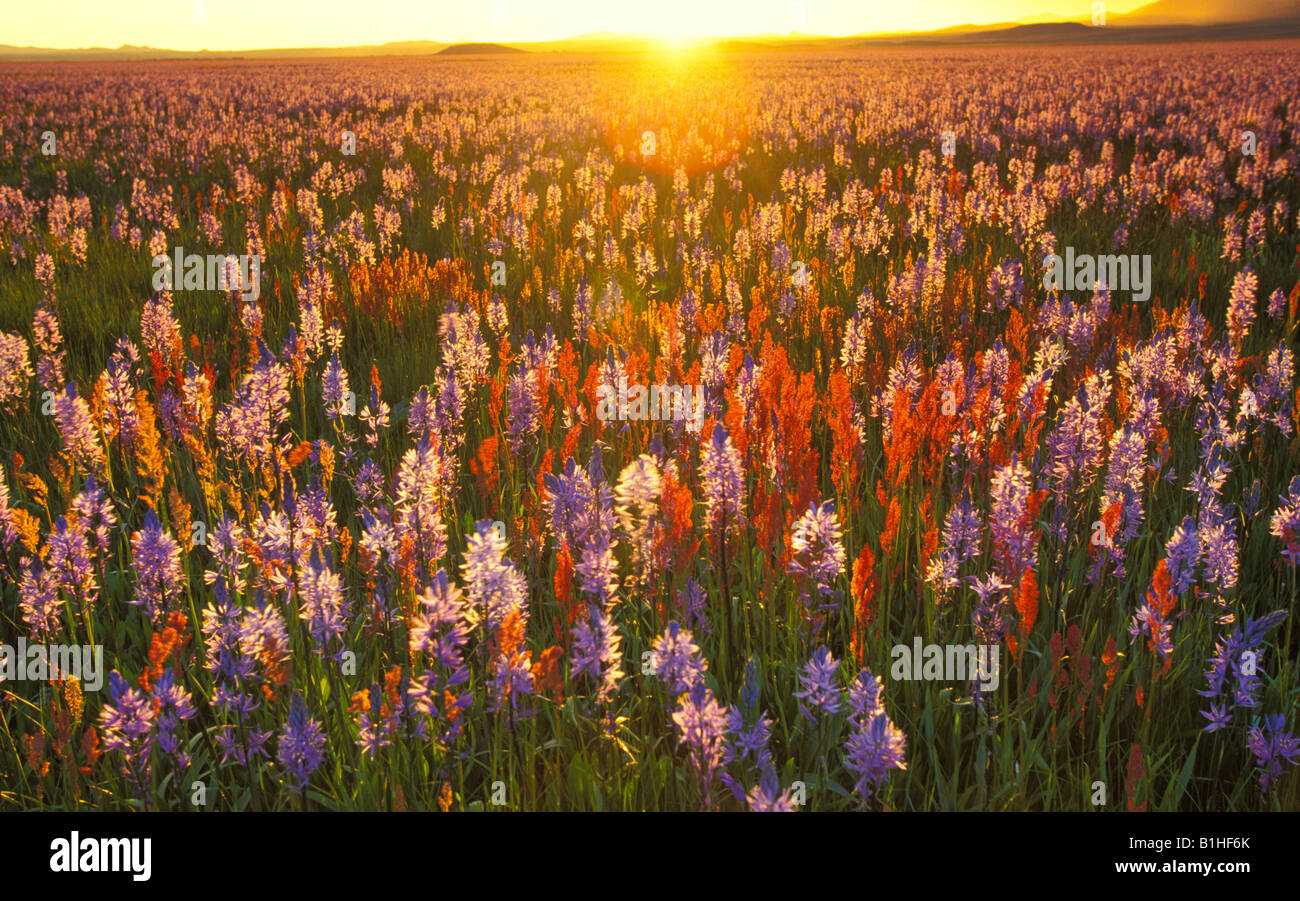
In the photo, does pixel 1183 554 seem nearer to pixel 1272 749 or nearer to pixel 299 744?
pixel 1272 749

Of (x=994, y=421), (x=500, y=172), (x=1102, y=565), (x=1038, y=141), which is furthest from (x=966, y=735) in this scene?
(x=1038, y=141)

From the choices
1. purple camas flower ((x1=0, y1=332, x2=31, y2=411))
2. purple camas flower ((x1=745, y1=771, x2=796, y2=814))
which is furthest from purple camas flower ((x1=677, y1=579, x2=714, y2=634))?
purple camas flower ((x1=0, y1=332, x2=31, y2=411))

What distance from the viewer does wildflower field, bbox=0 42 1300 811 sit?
5.86 ft

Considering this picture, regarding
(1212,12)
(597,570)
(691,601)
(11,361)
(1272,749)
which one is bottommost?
(1272,749)

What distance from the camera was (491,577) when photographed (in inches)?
61.9

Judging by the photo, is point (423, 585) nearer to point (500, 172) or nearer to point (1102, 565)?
point (1102, 565)

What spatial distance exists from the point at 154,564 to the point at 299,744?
0.66 metres

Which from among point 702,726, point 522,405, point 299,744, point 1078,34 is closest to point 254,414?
point 522,405

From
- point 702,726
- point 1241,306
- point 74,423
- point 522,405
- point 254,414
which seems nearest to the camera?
point 702,726

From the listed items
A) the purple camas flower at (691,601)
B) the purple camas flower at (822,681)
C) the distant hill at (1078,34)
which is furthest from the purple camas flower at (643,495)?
the distant hill at (1078,34)

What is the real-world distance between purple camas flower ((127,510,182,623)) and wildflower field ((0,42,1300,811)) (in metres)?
0.02

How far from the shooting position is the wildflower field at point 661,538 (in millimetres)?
1787

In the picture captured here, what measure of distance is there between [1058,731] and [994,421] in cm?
114

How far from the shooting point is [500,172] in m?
9.97
